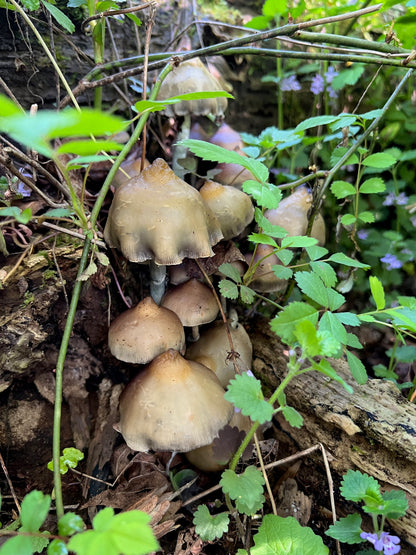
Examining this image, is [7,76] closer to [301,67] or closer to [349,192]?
[349,192]

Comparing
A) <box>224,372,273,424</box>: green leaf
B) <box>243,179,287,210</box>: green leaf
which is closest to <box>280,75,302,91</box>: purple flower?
<box>243,179,287,210</box>: green leaf

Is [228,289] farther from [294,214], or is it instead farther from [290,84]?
[290,84]

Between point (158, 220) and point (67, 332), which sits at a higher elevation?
point (158, 220)

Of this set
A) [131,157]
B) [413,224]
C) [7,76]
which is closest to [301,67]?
[413,224]

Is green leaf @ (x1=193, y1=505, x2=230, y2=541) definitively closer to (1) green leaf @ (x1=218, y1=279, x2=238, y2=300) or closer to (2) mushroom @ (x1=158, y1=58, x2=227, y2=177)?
(1) green leaf @ (x1=218, y1=279, x2=238, y2=300)

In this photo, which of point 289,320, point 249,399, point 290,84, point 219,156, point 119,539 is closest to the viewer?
point 119,539

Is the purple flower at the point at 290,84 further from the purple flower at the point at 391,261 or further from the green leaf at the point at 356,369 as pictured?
the green leaf at the point at 356,369

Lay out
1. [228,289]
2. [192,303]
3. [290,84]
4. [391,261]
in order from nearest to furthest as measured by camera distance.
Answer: [228,289] → [192,303] → [391,261] → [290,84]

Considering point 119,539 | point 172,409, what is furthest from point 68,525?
point 172,409

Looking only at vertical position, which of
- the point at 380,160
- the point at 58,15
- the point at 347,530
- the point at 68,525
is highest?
the point at 58,15
